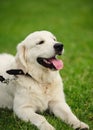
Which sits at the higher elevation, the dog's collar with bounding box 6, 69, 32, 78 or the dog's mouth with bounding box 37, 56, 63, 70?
the dog's mouth with bounding box 37, 56, 63, 70

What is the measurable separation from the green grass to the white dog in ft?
0.63

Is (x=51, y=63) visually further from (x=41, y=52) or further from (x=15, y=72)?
(x=15, y=72)

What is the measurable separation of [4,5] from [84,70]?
56.9ft

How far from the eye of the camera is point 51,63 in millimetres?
6590

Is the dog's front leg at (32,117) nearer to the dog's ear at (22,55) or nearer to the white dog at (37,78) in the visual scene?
the white dog at (37,78)

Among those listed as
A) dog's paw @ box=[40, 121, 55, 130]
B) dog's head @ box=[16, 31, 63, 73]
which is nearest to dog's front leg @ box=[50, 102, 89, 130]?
dog's paw @ box=[40, 121, 55, 130]

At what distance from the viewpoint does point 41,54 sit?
6.66 m

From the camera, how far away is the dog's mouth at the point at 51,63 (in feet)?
21.4

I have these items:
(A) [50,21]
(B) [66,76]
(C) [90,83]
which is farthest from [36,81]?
(A) [50,21]

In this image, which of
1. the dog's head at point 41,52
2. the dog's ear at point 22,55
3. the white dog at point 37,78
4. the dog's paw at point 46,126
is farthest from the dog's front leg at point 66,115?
the dog's ear at point 22,55

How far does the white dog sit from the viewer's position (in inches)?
259

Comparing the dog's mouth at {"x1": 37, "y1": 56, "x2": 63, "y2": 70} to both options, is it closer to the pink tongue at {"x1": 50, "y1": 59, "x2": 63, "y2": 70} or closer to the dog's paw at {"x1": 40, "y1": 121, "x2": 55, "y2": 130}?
the pink tongue at {"x1": 50, "y1": 59, "x2": 63, "y2": 70}

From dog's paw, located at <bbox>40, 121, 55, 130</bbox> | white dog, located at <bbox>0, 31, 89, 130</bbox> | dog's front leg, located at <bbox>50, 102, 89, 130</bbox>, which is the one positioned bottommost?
dog's front leg, located at <bbox>50, 102, 89, 130</bbox>

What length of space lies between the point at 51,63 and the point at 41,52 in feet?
0.75
